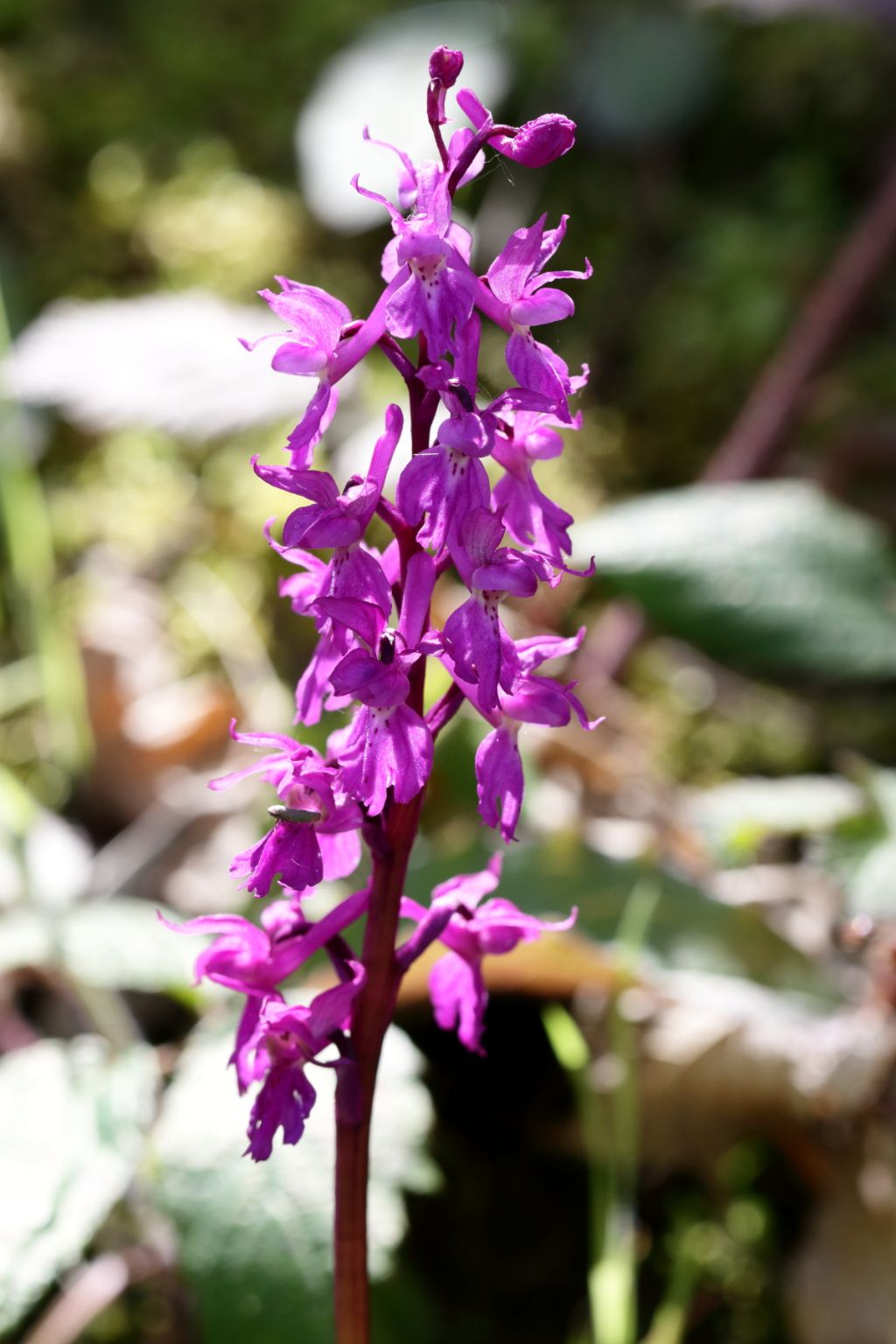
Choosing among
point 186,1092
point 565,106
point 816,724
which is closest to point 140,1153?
point 186,1092

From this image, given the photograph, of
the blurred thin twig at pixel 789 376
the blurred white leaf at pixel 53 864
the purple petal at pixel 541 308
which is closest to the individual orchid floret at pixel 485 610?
the purple petal at pixel 541 308

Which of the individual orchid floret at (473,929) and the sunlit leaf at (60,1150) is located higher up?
the individual orchid floret at (473,929)

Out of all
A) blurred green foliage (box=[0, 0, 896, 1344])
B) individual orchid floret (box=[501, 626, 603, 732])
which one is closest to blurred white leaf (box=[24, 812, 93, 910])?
blurred green foliage (box=[0, 0, 896, 1344])

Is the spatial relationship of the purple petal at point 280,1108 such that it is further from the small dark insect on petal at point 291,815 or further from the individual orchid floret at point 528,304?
the individual orchid floret at point 528,304

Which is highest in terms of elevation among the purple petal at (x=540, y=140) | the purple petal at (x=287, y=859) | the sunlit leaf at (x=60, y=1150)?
the purple petal at (x=540, y=140)

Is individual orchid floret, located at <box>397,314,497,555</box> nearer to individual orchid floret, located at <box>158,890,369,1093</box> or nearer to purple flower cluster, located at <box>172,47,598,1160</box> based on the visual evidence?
purple flower cluster, located at <box>172,47,598,1160</box>

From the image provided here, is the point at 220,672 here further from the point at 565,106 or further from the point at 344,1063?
the point at 565,106
